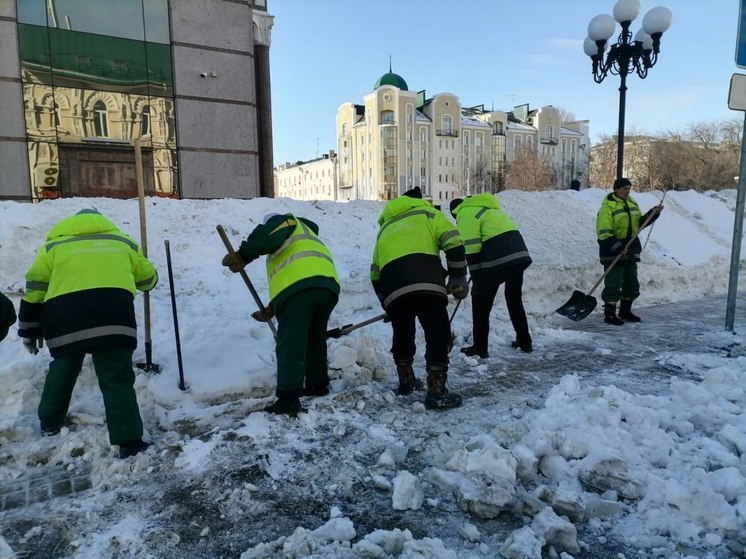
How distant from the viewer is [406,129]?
6156 cm

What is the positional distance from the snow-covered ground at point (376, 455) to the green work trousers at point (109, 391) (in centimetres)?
15

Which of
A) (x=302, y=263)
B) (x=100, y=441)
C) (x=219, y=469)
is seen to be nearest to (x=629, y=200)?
(x=302, y=263)

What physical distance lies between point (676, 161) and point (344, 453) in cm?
3843

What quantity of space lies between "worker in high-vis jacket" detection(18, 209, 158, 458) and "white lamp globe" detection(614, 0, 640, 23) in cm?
980

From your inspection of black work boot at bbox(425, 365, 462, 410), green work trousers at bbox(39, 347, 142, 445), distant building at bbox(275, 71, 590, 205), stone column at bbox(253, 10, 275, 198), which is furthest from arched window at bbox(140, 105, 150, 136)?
distant building at bbox(275, 71, 590, 205)

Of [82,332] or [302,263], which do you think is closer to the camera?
[82,332]

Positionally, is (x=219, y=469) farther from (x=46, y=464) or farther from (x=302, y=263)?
(x=302, y=263)

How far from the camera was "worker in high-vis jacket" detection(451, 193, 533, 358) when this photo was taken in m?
5.20

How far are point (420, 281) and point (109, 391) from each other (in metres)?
2.17

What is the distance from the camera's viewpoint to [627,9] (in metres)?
9.52

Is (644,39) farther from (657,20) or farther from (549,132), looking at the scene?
(549,132)

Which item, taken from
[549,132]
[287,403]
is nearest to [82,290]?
[287,403]

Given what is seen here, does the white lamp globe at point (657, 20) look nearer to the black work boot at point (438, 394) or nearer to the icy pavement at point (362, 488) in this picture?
the icy pavement at point (362, 488)

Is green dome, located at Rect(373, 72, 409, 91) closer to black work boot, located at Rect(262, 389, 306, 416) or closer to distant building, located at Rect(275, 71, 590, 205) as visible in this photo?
distant building, located at Rect(275, 71, 590, 205)
